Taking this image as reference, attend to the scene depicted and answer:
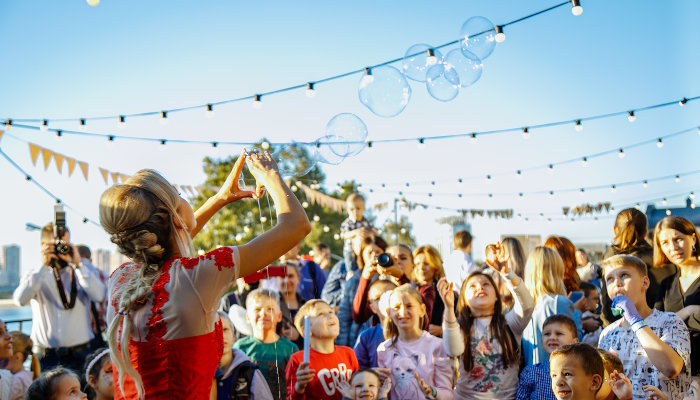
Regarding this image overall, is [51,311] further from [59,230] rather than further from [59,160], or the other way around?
[59,160]

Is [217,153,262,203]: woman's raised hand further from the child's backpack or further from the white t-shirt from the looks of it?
the white t-shirt

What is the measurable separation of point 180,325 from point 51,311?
13.0 ft

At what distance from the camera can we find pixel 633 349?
300 cm

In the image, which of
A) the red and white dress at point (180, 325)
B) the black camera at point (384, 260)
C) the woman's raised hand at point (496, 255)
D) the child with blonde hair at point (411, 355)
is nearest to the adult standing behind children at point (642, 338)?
the woman's raised hand at point (496, 255)

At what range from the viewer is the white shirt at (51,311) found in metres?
4.84

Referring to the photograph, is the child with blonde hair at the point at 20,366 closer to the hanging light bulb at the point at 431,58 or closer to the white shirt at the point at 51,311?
the white shirt at the point at 51,311

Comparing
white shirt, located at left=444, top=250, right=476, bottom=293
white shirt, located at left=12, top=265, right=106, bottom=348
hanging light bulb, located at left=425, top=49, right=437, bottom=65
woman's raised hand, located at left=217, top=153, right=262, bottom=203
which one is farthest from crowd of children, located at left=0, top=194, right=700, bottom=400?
hanging light bulb, located at left=425, top=49, right=437, bottom=65

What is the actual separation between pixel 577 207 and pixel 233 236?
1356 centimetres

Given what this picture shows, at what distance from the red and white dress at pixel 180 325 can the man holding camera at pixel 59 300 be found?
3786 millimetres

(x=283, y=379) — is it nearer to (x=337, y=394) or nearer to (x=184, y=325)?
(x=337, y=394)

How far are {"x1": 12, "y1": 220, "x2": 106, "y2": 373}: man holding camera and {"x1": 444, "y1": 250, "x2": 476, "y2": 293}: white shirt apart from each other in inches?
130

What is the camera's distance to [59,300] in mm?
4984

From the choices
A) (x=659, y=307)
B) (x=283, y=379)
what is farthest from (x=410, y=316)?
(x=659, y=307)

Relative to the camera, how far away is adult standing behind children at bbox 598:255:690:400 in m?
2.78
